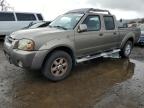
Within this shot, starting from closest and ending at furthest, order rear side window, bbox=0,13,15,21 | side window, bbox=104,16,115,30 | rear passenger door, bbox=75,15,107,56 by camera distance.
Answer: rear passenger door, bbox=75,15,107,56
side window, bbox=104,16,115,30
rear side window, bbox=0,13,15,21

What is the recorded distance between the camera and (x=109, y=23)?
7480mm

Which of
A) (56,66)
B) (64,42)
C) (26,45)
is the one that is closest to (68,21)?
(64,42)

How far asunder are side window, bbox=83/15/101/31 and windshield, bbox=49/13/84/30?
0.90 ft

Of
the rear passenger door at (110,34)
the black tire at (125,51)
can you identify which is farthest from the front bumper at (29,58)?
the black tire at (125,51)

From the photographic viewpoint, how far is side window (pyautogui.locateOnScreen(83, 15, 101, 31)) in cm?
651

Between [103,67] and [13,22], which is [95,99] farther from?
[13,22]

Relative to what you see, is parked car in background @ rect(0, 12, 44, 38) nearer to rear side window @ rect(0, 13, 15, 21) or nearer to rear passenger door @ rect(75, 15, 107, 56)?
rear side window @ rect(0, 13, 15, 21)

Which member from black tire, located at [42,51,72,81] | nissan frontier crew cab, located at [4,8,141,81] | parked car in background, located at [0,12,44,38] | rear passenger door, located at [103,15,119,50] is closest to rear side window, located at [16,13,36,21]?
parked car in background, located at [0,12,44,38]

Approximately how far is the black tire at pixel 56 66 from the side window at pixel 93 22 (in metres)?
1.28

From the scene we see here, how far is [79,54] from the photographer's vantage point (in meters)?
6.25

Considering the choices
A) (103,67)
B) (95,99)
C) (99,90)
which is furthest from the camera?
(103,67)

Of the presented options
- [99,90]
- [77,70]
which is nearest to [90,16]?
[77,70]

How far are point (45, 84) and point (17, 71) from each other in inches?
56.9

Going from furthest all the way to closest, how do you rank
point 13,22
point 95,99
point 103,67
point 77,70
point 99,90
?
point 13,22, point 103,67, point 77,70, point 99,90, point 95,99
